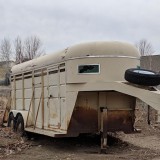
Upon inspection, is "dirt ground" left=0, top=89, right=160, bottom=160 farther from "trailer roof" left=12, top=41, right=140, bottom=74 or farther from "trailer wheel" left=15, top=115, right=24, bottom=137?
"trailer roof" left=12, top=41, right=140, bottom=74

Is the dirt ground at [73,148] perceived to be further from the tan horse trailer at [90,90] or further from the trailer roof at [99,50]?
the trailer roof at [99,50]

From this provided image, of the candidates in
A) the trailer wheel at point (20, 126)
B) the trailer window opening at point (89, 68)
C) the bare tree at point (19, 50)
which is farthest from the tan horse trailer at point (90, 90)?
Result: the bare tree at point (19, 50)

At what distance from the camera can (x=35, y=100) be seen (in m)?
11.8

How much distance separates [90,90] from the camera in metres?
9.36

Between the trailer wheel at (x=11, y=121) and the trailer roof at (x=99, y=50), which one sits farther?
the trailer wheel at (x=11, y=121)

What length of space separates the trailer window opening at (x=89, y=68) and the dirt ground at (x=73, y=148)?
204 centimetres

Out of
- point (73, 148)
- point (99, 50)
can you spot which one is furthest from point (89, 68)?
point (73, 148)

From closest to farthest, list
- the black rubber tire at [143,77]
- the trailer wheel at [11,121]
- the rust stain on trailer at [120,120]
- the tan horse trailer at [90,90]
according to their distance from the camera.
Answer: the black rubber tire at [143,77] < the tan horse trailer at [90,90] < the rust stain on trailer at [120,120] < the trailer wheel at [11,121]

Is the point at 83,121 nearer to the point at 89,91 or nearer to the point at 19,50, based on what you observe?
the point at 89,91

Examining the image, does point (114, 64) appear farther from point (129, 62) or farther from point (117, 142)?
point (117, 142)

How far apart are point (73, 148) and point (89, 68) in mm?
2424

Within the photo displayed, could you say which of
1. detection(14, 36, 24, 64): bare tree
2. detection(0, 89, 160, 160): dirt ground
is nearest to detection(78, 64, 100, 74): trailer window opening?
detection(0, 89, 160, 160): dirt ground

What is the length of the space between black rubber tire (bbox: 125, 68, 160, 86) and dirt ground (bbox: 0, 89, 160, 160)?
5.87 ft

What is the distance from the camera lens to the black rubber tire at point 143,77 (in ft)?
Result: 27.5
